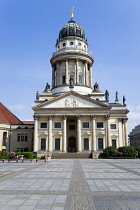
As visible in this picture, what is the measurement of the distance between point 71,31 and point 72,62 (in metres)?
11.4

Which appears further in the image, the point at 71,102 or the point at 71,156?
the point at 71,102

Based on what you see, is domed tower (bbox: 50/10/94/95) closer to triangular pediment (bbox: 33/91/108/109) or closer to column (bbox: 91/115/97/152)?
triangular pediment (bbox: 33/91/108/109)

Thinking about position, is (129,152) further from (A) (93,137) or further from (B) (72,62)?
(B) (72,62)

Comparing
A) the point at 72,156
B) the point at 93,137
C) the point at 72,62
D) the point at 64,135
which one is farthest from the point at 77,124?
the point at 72,62

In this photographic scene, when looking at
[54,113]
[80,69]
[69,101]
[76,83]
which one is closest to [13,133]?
[54,113]

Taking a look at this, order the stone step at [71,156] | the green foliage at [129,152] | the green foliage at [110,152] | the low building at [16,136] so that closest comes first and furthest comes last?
the green foliage at [129,152], the green foliage at [110,152], the stone step at [71,156], the low building at [16,136]

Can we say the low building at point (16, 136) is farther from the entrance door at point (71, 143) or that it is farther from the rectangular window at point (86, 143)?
the rectangular window at point (86, 143)

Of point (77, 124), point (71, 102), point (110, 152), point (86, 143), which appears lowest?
point (110, 152)

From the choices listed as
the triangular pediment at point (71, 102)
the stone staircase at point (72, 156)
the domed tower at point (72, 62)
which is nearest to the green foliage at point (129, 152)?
the stone staircase at point (72, 156)

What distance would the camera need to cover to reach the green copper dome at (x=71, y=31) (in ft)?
222

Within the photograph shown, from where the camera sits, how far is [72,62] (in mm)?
65000

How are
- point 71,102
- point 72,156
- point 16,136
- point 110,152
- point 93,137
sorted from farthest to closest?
1. point 16,136
2. point 71,102
3. point 93,137
4. point 72,156
5. point 110,152

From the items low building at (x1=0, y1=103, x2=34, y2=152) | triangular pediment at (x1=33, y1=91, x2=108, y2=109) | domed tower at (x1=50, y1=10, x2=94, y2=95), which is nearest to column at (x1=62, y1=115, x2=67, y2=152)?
triangular pediment at (x1=33, y1=91, x2=108, y2=109)

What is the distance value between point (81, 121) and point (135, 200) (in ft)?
143
